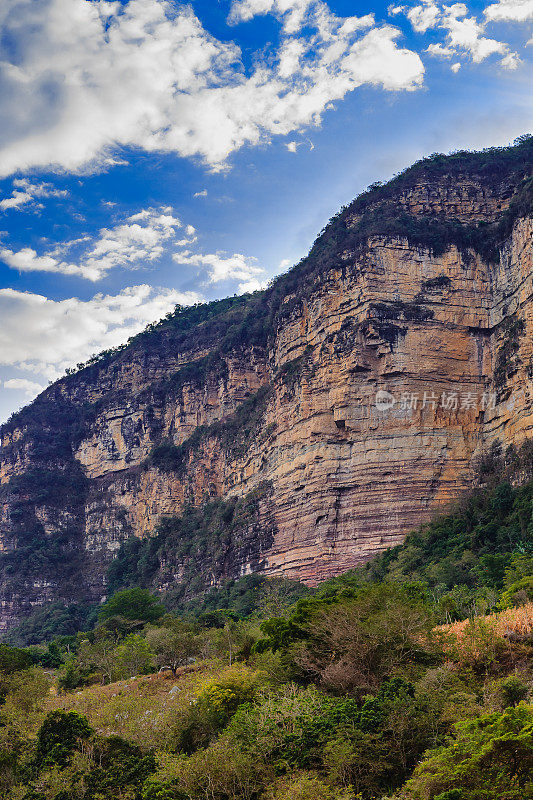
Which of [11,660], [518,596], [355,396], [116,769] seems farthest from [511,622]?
[355,396]

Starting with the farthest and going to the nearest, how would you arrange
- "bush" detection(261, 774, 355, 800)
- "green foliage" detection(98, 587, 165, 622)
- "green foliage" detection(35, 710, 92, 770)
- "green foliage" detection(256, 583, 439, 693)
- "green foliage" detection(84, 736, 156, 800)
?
"green foliage" detection(98, 587, 165, 622) < "green foliage" detection(256, 583, 439, 693) < "green foliage" detection(35, 710, 92, 770) < "green foliage" detection(84, 736, 156, 800) < "bush" detection(261, 774, 355, 800)

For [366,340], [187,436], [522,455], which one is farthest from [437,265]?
[187,436]

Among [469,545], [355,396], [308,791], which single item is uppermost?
[355,396]

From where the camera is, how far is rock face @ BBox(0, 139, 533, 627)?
47.9 meters

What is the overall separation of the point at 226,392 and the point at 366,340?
97.6ft

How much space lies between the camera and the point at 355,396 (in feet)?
167

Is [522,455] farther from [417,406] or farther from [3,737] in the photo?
[3,737]

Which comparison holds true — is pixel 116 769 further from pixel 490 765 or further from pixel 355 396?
pixel 355 396

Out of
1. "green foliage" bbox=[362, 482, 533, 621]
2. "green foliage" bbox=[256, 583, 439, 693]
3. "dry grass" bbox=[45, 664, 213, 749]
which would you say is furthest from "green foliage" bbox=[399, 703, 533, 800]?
"green foliage" bbox=[362, 482, 533, 621]

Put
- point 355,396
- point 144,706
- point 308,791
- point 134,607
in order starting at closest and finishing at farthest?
point 308,791
point 144,706
point 355,396
point 134,607

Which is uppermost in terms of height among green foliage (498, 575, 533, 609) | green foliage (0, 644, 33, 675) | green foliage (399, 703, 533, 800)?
green foliage (498, 575, 533, 609)

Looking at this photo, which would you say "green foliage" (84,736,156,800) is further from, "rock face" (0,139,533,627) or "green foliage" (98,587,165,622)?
"green foliage" (98,587,165,622)

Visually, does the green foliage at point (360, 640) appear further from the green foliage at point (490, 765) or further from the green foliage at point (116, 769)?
the green foliage at point (490, 765)

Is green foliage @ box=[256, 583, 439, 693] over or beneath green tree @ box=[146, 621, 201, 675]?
over
